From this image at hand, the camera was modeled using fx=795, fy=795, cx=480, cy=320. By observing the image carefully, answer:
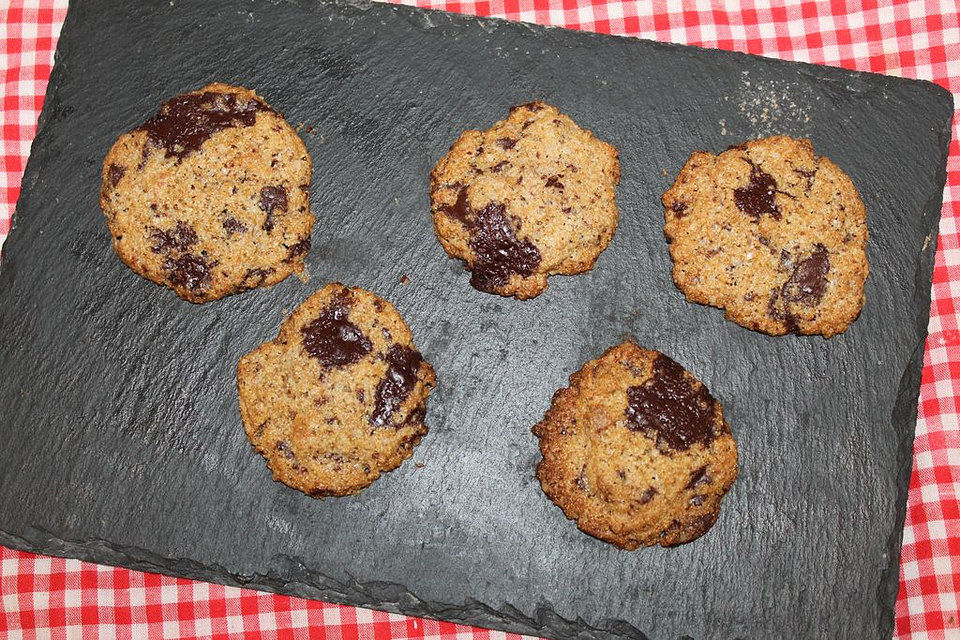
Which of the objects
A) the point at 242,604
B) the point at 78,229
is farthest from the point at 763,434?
the point at 78,229

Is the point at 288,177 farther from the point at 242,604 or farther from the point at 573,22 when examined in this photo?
the point at 242,604

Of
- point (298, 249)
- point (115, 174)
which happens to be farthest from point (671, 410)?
point (115, 174)

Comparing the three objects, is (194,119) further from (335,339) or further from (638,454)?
(638,454)

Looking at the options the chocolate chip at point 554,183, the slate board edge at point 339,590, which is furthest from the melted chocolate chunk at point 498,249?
the slate board edge at point 339,590

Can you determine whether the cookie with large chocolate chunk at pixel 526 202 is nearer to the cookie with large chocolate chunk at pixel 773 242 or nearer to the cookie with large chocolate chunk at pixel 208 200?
the cookie with large chocolate chunk at pixel 773 242

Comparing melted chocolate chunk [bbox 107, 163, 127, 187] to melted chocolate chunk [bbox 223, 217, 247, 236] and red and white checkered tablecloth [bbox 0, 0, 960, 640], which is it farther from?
red and white checkered tablecloth [bbox 0, 0, 960, 640]

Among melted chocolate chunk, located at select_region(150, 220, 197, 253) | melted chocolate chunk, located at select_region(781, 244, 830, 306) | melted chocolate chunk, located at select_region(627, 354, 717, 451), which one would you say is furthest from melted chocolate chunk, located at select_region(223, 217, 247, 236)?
→ melted chocolate chunk, located at select_region(781, 244, 830, 306)
